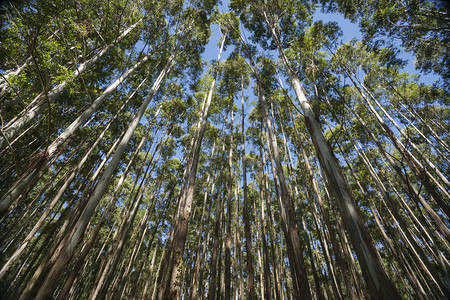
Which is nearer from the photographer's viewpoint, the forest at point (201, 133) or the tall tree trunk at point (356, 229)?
the tall tree trunk at point (356, 229)

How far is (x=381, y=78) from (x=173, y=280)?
43.8 feet

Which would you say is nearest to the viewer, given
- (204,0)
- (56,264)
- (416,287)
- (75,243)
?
(56,264)

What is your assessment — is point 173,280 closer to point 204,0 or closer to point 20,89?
point 20,89

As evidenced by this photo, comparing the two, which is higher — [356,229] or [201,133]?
[201,133]

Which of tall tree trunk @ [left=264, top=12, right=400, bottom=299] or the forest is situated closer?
tall tree trunk @ [left=264, top=12, right=400, bottom=299]

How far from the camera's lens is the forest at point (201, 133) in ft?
9.37

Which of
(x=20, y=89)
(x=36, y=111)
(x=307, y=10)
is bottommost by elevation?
(x=36, y=111)

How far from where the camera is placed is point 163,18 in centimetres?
834

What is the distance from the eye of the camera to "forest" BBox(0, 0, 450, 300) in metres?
2.86

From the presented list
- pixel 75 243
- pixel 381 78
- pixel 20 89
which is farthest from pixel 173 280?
pixel 381 78

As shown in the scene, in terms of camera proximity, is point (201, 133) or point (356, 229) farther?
point (201, 133)

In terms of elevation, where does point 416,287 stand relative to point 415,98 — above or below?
below

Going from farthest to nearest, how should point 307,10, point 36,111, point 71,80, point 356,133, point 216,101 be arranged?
point 216,101 → point 356,133 → point 307,10 → point 71,80 → point 36,111

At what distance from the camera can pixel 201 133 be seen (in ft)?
14.8
